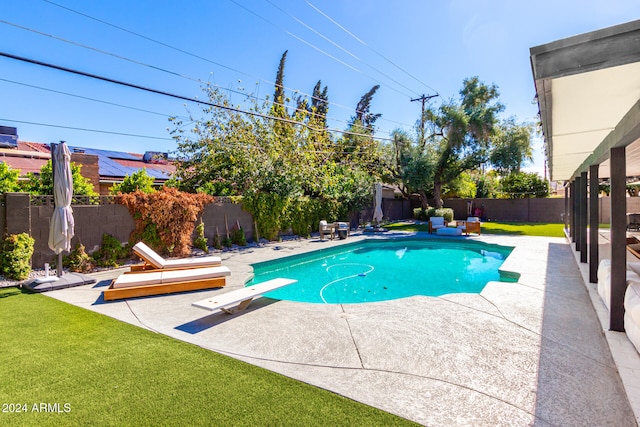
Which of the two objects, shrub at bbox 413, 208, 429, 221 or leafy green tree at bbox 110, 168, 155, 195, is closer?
leafy green tree at bbox 110, 168, 155, 195

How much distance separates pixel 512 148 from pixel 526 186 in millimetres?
8182

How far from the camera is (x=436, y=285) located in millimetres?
8734

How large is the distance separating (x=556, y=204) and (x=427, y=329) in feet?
78.9

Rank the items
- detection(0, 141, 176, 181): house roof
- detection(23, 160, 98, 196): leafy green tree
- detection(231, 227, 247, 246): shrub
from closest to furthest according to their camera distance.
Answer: detection(23, 160, 98, 196): leafy green tree, detection(231, 227, 247, 246): shrub, detection(0, 141, 176, 181): house roof

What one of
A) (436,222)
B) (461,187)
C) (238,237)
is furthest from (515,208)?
(238,237)

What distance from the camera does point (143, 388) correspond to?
10.1ft

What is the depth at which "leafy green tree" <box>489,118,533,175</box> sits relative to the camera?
19.4m

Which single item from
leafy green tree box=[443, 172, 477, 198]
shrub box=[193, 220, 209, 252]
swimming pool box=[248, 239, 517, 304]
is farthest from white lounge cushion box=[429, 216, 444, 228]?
shrub box=[193, 220, 209, 252]

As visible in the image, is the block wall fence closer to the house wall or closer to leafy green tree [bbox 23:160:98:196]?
leafy green tree [bbox 23:160:98:196]

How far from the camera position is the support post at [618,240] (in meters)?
4.11

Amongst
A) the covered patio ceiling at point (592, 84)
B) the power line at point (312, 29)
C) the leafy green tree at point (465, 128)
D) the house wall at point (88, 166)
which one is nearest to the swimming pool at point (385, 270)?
the covered patio ceiling at point (592, 84)

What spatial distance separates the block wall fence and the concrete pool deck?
223 centimetres

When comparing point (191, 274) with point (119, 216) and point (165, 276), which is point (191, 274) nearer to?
point (165, 276)

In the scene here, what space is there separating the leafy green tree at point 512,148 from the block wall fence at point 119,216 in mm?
5286
